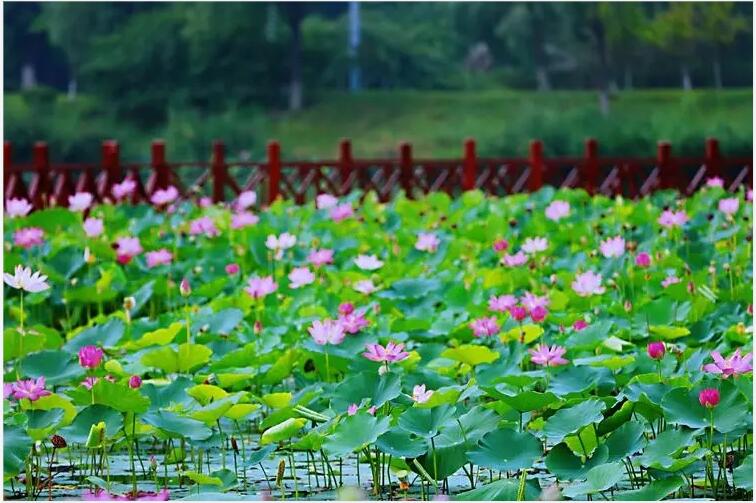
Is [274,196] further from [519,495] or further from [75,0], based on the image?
[75,0]

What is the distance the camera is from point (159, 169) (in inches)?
334

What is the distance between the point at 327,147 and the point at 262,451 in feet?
62.5

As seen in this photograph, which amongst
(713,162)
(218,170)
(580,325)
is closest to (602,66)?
(713,162)

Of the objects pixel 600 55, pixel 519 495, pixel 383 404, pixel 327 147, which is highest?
pixel 600 55

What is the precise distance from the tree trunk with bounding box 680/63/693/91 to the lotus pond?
1792 centimetres

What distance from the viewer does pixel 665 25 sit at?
68.6 ft

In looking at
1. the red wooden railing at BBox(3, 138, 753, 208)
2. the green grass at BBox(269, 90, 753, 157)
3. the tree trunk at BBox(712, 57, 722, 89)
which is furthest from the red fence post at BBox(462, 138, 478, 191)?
the tree trunk at BBox(712, 57, 722, 89)

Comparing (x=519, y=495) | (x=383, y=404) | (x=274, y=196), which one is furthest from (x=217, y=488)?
(x=274, y=196)

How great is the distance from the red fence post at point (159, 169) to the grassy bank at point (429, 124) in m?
11.1

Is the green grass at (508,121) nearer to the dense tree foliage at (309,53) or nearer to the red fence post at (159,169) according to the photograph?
the dense tree foliage at (309,53)

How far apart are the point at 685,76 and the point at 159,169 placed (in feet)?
50.1

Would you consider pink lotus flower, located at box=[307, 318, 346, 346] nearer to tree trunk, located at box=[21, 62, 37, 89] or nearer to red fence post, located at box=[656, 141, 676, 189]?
red fence post, located at box=[656, 141, 676, 189]

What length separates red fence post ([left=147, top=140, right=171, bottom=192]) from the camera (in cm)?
844

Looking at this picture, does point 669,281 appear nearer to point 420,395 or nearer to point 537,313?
point 537,313
